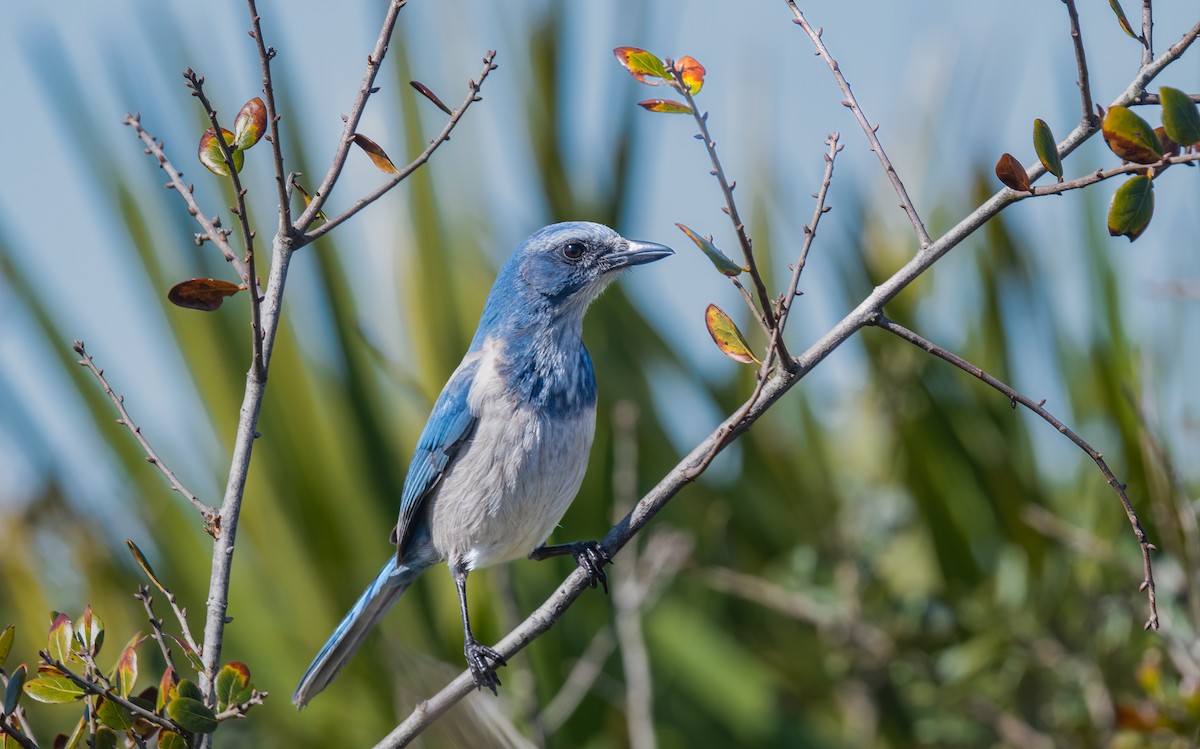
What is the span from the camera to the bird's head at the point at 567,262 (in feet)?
8.89

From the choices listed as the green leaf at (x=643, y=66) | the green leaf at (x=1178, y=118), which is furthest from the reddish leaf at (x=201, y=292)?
the green leaf at (x=1178, y=118)

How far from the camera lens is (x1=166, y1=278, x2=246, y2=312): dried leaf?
1729 mm

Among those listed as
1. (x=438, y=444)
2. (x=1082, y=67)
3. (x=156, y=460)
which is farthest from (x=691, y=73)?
(x=438, y=444)

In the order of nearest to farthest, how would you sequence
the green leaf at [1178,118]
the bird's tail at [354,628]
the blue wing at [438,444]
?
the green leaf at [1178,118] → the bird's tail at [354,628] → the blue wing at [438,444]

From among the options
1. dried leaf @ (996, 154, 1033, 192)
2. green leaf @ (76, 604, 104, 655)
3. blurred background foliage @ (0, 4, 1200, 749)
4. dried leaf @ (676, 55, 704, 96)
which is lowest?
blurred background foliage @ (0, 4, 1200, 749)

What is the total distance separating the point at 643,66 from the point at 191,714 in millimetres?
984

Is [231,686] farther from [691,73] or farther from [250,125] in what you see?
[691,73]

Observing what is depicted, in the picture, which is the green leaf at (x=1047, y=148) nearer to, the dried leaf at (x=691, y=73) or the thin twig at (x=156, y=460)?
the dried leaf at (x=691, y=73)

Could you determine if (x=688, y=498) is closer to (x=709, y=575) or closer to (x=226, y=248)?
(x=709, y=575)

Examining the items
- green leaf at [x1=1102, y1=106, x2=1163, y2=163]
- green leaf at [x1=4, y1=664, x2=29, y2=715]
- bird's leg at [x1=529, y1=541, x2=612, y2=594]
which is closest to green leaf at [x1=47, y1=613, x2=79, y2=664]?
green leaf at [x1=4, y1=664, x2=29, y2=715]

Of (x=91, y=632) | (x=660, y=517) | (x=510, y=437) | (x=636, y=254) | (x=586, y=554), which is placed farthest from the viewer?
(x=660, y=517)

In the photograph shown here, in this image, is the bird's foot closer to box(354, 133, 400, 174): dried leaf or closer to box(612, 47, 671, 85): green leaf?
box(354, 133, 400, 174): dried leaf

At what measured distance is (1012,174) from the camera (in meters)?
1.58

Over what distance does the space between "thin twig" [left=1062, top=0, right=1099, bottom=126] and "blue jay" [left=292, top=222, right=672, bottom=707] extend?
1.11 metres
